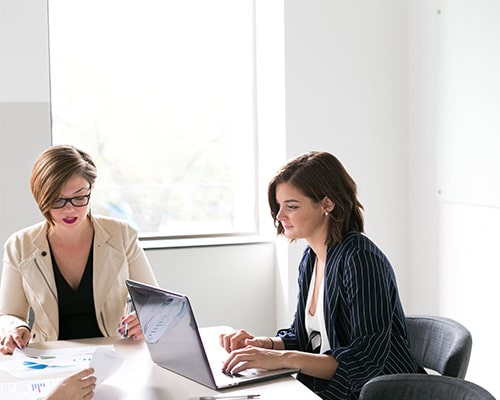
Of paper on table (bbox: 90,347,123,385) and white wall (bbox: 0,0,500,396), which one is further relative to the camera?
white wall (bbox: 0,0,500,396)

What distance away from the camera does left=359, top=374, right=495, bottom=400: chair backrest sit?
1632 mm

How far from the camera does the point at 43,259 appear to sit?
101 inches

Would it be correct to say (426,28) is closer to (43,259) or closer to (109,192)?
(109,192)

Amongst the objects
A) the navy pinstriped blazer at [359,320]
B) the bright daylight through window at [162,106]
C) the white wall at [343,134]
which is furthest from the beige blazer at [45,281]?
the bright daylight through window at [162,106]

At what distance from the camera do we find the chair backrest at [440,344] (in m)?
2.05

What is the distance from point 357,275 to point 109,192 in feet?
7.58

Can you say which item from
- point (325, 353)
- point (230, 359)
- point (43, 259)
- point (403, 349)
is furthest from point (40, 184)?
point (403, 349)

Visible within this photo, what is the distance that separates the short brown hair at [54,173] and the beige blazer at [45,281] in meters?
0.13

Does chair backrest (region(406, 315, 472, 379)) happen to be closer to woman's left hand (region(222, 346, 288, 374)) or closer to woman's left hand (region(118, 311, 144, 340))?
woman's left hand (region(222, 346, 288, 374))

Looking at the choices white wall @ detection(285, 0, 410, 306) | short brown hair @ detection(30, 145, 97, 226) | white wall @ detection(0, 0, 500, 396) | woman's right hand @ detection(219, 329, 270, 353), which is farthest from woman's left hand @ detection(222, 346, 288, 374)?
white wall @ detection(285, 0, 410, 306)

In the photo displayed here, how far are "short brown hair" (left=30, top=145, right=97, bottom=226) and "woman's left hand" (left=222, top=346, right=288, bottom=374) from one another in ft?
A: 3.03

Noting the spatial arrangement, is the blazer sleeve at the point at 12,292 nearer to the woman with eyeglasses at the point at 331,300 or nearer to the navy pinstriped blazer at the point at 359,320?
the woman with eyeglasses at the point at 331,300

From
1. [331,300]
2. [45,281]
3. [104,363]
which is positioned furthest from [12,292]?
[331,300]

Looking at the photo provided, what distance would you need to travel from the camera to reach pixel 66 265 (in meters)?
2.61
